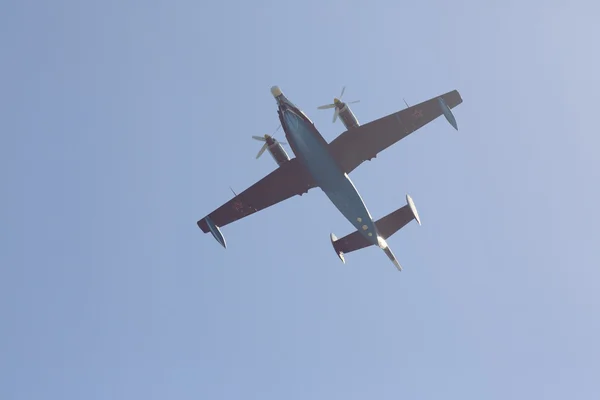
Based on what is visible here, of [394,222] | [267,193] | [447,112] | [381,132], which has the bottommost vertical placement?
[394,222]

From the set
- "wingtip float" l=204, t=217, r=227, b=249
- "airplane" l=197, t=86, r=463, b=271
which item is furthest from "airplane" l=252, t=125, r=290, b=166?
"wingtip float" l=204, t=217, r=227, b=249

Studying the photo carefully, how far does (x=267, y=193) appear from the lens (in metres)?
47.8

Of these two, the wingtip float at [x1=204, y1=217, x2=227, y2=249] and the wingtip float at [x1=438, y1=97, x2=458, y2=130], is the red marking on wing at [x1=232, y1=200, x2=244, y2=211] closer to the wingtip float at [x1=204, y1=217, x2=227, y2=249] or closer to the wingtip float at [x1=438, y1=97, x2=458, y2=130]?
the wingtip float at [x1=204, y1=217, x2=227, y2=249]

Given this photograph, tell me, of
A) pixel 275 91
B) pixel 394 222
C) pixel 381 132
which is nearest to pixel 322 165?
pixel 381 132

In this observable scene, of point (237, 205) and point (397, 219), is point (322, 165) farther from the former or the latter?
point (237, 205)

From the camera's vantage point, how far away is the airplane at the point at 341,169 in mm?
42312

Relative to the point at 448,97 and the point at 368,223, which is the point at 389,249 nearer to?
the point at 368,223

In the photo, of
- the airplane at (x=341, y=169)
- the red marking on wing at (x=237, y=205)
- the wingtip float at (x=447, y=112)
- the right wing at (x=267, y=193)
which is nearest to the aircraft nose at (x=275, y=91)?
the airplane at (x=341, y=169)

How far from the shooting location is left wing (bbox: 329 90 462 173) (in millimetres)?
44250

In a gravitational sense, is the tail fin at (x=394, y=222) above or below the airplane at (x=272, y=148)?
below

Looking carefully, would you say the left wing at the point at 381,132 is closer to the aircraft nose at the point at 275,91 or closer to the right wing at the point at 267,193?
the right wing at the point at 267,193

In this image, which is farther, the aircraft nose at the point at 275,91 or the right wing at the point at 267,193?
the right wing at the point at 267,193

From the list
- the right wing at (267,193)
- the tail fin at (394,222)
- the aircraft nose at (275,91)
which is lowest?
the tail fin at (394,222)

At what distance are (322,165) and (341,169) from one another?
1.44m
